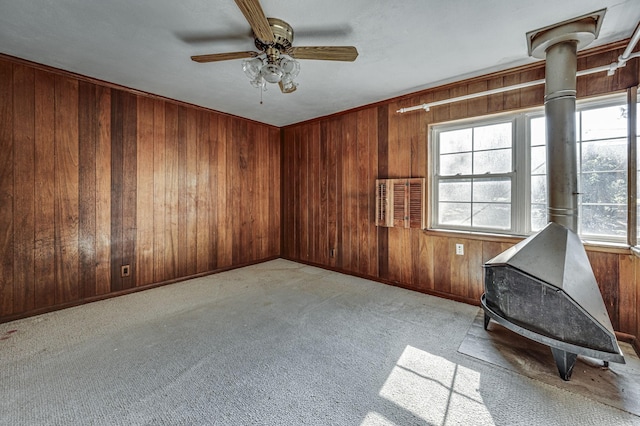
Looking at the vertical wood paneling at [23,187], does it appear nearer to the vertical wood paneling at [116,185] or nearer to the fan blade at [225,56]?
the vertical wood paneling at [116,185]

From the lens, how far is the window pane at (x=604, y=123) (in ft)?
7.07

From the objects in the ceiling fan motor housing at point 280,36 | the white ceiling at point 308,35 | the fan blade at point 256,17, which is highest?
the white ceiling at point 308,35

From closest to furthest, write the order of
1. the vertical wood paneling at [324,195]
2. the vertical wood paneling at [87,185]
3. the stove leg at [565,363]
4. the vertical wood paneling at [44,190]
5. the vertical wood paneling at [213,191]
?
the stove leg at [565,363]
the vertical wood paneling at [44,190]
the vertical wood paneling at [87,185]
the vertical wood paneling at [213,191]
the vertical wood paneling at [324,195]

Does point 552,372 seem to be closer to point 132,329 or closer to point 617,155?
point 617,155

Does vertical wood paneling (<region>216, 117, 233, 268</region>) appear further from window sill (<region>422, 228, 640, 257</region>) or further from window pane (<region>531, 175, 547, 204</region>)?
window pane (<region>531, 175, 547, 204</region>)

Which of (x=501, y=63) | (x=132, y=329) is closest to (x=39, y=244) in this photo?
(x=132, y=329)

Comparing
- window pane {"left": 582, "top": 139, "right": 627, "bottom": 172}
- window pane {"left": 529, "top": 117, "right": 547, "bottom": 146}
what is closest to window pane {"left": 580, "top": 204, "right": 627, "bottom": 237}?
window pane {"left": 582, "top": 139, "right": 627, "bottom": 172}

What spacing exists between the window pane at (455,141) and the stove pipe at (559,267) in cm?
91

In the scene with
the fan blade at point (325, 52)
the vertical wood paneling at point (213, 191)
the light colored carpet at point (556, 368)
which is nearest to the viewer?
the light colored carpet at point (556, 368)

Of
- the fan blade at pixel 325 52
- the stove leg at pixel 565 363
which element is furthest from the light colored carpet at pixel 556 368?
the fan blade at pixel 325 52

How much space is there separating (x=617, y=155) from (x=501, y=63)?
3.94ft

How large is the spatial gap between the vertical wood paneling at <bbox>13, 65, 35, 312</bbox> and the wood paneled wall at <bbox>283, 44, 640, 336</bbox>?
3.10 m

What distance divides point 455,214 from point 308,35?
2.33m

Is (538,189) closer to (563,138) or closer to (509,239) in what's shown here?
(509,239)
